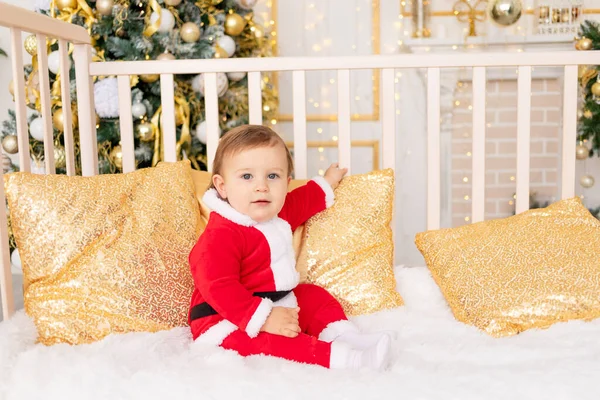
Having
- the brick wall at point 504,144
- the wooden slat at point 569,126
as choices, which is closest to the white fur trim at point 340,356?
the wooden slat at point 569,126

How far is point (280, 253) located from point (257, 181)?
0.14 metres

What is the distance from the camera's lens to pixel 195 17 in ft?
6.66

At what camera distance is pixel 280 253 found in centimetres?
108

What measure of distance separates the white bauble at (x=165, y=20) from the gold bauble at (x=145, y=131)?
304mm

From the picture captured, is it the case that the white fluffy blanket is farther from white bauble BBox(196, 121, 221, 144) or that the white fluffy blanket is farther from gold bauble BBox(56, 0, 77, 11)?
gold bauble BBox(56, 0, 77, 11)

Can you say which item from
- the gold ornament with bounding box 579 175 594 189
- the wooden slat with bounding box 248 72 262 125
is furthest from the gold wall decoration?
the wooden slat with bounding box 248 72 262 125

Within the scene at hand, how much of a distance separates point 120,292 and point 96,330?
2.8 inches

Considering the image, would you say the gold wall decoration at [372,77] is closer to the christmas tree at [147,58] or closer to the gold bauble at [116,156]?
the christmas tree at [147,58]

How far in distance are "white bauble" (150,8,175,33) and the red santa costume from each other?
3.25 ft

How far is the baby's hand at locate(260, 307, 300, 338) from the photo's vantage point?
0.95 metres

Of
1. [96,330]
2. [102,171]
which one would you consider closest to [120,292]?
[96,330]

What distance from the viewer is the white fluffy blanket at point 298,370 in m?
0.78

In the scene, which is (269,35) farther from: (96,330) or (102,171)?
(96,330)

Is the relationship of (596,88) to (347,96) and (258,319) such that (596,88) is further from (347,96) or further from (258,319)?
(258,319)
